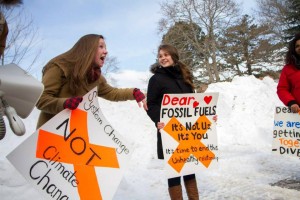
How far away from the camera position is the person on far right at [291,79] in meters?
4.68

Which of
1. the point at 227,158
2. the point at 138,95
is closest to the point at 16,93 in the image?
the point at 138,95

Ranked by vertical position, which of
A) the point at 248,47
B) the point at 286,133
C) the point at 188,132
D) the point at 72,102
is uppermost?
the point at 248,47

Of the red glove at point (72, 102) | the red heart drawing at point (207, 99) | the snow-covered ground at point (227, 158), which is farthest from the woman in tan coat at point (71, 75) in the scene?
the snow-covered ground at point (227, 158)

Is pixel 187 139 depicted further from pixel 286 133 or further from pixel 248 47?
pixel 248 47

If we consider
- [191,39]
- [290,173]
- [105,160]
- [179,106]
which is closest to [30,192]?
[105,160]

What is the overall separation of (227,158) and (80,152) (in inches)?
204

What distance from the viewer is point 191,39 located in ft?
113

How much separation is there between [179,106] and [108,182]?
4.31 ft

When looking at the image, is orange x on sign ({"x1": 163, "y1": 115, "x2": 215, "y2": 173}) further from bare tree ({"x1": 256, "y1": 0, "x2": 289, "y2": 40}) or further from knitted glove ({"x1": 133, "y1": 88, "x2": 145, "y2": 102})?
bare tree ({"x1": 256, "y1": 0, "x2": 289, "y2": 40})

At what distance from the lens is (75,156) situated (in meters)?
2.84

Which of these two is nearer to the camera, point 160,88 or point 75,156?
point 75,156

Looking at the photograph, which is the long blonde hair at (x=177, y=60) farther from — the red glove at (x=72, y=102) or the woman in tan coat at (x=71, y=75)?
the red glove at (x=72, y=102)

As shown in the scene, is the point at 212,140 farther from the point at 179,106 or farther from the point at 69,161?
the point at 69,161

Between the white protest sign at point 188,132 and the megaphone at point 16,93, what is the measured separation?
1683mm
